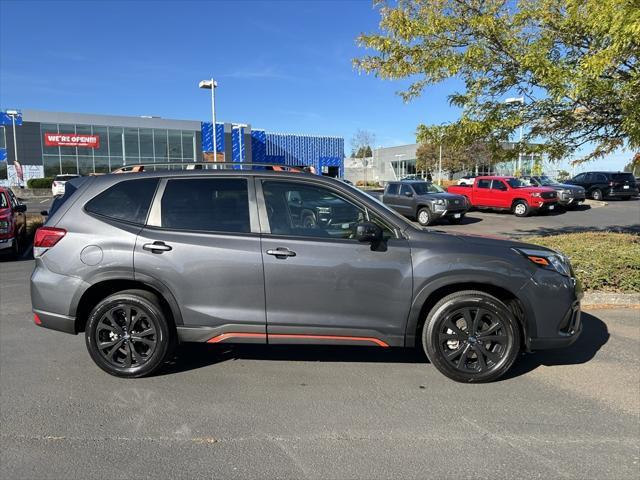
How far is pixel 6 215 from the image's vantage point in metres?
10.4

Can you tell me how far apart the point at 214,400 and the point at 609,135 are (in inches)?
318

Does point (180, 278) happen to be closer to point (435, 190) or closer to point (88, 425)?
point (88, 425)

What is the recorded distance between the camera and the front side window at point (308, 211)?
4.20 m

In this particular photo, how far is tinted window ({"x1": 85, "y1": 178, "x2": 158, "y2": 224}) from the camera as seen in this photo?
4.34m

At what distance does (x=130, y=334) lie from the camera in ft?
14.0

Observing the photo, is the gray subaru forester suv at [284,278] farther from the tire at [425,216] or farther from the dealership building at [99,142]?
the dealership building at [99,142]

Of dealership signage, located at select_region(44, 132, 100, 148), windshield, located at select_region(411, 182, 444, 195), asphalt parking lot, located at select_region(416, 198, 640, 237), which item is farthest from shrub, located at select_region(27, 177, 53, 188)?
asphalt parking lot, located at select_region(416, 198, 640, 237)

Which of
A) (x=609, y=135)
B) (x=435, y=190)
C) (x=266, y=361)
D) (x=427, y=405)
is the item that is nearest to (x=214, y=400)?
(x=266, y=361)

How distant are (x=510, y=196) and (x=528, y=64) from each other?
15557 mm

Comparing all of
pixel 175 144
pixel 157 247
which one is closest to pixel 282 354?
pixel 157 247

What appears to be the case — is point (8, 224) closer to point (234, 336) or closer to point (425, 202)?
point (234, 336)

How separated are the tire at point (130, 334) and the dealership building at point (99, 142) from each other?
126 feet

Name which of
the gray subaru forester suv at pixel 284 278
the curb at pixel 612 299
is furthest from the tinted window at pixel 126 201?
the curb at pixel 612 299

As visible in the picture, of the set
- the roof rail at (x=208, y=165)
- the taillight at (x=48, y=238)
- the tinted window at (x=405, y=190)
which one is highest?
the tinted window at (x=405, y=190)
